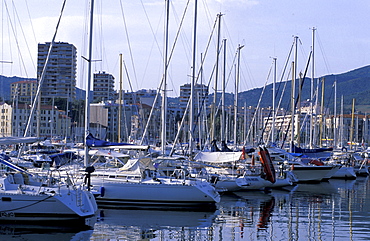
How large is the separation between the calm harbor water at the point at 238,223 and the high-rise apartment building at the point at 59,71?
146449mm

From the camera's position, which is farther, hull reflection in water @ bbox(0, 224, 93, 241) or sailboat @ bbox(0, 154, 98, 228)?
sailboat @ bbox(0, 154, 98, 228)

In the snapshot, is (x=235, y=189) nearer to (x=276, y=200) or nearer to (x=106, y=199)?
(x=276, y=200)

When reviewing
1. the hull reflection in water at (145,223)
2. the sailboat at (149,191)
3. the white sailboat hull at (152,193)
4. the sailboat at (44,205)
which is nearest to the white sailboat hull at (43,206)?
the sailboat at (44,205)

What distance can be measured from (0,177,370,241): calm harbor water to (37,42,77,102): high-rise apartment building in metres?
146

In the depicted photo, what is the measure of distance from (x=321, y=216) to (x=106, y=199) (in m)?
9.62

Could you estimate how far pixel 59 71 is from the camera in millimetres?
181250

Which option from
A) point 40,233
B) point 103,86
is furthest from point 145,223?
point 103,86

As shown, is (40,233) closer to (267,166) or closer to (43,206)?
(43,206)

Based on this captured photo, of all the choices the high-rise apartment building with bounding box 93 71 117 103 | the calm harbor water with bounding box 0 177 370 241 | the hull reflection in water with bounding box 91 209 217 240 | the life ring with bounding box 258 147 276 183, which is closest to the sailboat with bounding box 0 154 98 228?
the calm harbor water with bounding box 0 177 370 241

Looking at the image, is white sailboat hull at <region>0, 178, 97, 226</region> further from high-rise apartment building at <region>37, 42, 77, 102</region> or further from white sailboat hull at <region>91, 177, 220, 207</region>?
high-rise apartment building at <region>37, 42, 77, 102</region>

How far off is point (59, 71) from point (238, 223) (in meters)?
165

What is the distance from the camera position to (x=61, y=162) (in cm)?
3984

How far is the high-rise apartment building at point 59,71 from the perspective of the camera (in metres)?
175

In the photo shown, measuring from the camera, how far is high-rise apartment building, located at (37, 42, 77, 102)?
175075 mm
